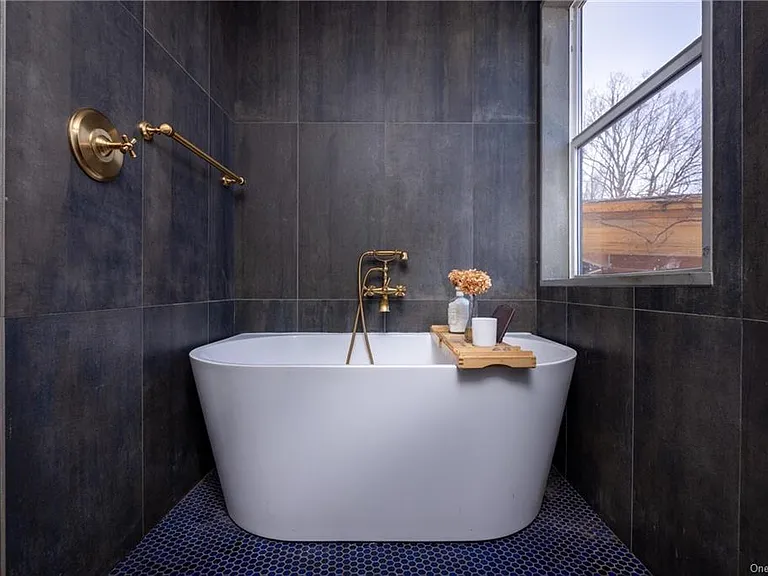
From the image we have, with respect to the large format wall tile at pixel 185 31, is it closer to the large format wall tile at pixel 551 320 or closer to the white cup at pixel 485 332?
the white cup at pixel 485 332

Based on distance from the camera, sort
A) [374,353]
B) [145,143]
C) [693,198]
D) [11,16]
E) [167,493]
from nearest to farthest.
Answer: [11,16] → [693,198] → [145,143] → [167,493] → [374,353]

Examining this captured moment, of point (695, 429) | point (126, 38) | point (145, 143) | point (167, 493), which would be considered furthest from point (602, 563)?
point (126, 38)

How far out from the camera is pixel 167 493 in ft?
4.91

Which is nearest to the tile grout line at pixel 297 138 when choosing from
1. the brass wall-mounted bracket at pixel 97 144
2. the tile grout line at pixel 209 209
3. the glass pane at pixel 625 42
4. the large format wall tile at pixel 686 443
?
the tile grout line at pixel 209 209

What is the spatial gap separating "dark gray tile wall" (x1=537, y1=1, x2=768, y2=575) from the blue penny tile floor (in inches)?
5.6

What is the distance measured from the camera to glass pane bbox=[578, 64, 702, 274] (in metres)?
1.22

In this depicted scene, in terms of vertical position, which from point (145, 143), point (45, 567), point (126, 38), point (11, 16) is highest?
point (126, 38)

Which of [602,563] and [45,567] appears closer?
[45,567]

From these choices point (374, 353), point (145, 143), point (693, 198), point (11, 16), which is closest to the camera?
point (11, 16)

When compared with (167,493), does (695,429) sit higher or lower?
higher

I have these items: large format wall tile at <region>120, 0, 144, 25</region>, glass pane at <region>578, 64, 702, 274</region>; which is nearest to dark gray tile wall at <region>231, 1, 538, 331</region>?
glass pane at <region>578, 64, 702, 274</region>

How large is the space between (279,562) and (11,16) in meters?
1.58

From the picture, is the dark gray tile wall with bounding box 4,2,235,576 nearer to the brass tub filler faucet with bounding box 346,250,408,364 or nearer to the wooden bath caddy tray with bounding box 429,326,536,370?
the brass tub filler faucet with bounding box 346,250,408,364

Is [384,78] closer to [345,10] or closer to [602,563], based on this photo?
[345,10]
